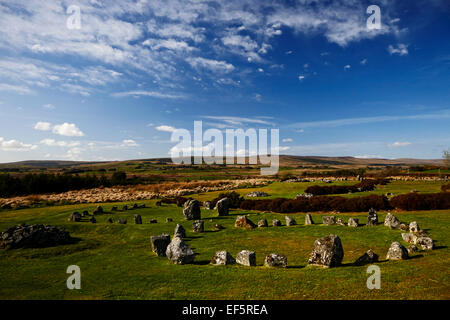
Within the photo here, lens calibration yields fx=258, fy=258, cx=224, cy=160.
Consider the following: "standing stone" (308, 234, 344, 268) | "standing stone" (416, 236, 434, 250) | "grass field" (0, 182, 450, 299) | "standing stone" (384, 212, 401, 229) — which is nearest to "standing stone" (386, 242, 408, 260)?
"grass field" (0, 182, 450, 299)

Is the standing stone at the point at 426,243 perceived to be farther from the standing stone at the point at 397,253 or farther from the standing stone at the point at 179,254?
the standing stone at the point at 179,254

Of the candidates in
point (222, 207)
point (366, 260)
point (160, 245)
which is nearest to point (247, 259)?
point (366, 260)

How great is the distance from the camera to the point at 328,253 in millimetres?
11570

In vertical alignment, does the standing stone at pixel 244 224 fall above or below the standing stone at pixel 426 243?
below

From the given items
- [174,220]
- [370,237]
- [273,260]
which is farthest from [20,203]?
[370,237]

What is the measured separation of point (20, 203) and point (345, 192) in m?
56.6

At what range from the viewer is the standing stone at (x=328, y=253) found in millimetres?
11531

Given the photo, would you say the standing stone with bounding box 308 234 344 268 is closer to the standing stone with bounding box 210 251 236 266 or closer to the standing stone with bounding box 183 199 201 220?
the standing stone with bounding box 210 251 236 266

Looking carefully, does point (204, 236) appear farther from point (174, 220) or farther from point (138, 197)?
point (138, 197)

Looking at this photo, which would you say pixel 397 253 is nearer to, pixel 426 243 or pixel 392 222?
pixel 426 243

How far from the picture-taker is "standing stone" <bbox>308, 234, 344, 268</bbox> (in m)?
11.5

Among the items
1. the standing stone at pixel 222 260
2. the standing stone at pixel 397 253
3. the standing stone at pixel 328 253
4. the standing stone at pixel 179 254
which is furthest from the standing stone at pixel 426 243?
the standing stone at pixel 179 254

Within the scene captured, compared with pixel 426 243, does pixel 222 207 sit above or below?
below

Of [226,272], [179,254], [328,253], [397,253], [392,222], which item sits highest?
[328,253]
